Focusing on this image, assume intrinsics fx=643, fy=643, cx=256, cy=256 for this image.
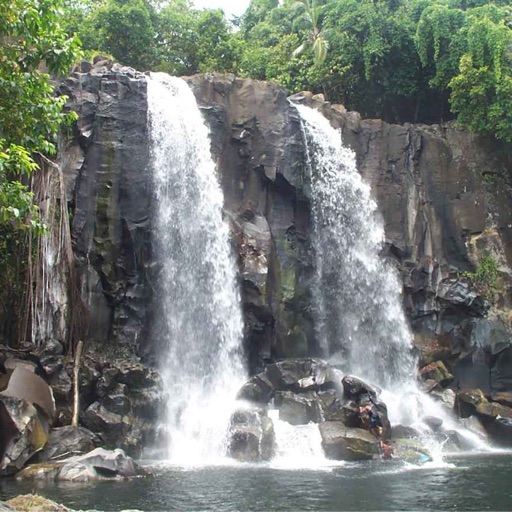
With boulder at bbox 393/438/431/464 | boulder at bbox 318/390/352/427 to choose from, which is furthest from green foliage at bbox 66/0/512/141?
boulder at bbox 393/438/431/464

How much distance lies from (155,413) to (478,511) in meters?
10.5

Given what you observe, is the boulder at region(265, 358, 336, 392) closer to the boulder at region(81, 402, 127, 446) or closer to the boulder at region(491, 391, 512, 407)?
the boulder at region(81, 402, 127, 446)

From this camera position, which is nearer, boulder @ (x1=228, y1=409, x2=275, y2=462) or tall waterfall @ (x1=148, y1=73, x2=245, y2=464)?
boulder @ (x1=228, y1=409, x2=275, y2=462)

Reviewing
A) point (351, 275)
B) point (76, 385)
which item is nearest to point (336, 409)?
point (351, 275)

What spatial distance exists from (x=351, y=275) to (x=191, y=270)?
6753 mm

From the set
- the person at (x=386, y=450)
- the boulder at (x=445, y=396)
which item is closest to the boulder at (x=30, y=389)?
the person at (x=386, y=450)

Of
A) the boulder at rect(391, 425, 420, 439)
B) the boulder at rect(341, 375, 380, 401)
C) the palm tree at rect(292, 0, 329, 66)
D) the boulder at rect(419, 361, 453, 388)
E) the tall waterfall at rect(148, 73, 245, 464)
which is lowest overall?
the boulder at rect(391, 425, 420, 439)

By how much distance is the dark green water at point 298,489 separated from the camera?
11.2 metres

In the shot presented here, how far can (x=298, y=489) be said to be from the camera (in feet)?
41.5

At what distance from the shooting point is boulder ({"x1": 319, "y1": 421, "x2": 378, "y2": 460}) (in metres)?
16.7

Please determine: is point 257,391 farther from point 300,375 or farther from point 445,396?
point 445,396

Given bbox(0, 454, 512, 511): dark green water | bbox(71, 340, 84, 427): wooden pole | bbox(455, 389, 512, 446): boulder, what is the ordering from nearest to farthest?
1. bbox(0, 454, 512, 511): dark green water
2. bbox(71, 340, 84, 427): wooden pole
3. bbox(455, 389, 512, 446): boulder

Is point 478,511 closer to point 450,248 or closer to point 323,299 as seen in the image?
point 323,299

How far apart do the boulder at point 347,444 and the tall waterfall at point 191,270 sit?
3732 millimetres
